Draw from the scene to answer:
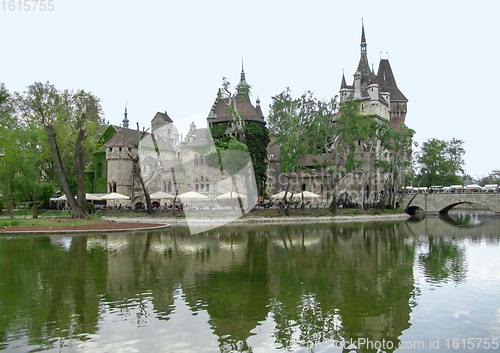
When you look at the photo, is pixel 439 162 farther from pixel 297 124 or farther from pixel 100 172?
pixel 100 172

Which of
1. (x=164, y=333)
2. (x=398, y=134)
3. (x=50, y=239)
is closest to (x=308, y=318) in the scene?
(x=164, y=333)

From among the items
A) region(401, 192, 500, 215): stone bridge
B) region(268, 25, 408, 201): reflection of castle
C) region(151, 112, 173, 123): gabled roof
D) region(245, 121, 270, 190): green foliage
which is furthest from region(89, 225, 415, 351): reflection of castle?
region(151, 112, 173, 123): gabled roof

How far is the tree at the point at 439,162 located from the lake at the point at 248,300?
60.8 metres

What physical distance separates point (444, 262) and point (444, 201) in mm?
50476

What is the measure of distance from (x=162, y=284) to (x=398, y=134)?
144 feet

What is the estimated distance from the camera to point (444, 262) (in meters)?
20.5

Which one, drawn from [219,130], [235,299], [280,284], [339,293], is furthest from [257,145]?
[235,299]

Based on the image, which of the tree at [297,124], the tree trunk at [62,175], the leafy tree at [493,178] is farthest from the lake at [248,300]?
the leafy tree at [493,178]

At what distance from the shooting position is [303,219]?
47469 millimetres

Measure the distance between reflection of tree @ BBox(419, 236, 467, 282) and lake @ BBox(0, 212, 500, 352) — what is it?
6 cm

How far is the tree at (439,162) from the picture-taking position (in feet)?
266

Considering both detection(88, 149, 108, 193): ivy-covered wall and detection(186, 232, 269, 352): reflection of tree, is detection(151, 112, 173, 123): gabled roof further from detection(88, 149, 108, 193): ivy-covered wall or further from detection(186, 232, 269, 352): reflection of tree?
detection(186, 232, 269, 352): reflection of tree

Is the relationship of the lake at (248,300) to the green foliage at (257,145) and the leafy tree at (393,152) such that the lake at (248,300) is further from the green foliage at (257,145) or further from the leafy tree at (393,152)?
the green foliage at (257,145)

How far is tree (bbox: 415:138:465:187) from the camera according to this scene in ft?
266
